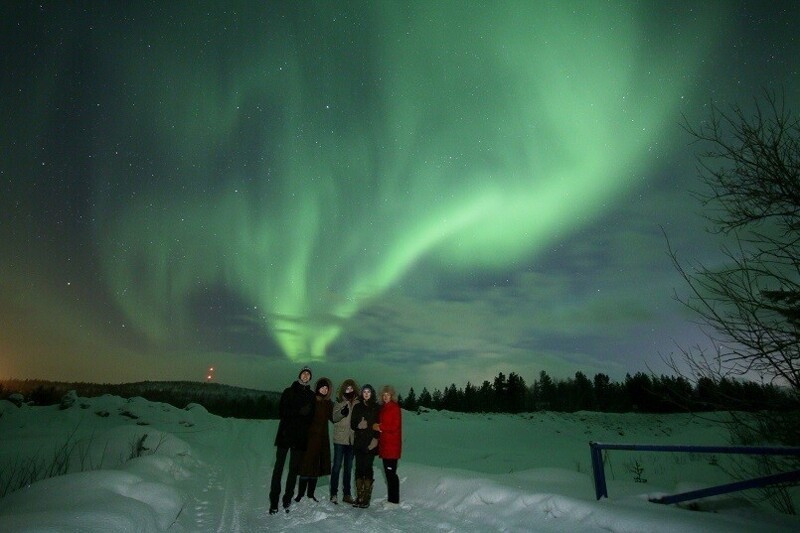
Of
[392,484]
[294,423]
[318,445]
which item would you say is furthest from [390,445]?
[294,423]

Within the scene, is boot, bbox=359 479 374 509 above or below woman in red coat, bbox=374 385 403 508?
below

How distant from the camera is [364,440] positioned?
6.79 meters

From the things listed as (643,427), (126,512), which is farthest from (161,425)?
(643,427)

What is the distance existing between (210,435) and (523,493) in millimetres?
18852

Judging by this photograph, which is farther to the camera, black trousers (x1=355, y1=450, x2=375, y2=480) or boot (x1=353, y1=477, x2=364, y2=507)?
black trousers (x1=355, y1=450, x2=375, y2=480)

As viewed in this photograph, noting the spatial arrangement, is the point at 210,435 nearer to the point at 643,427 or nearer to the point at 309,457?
the point at 309,457

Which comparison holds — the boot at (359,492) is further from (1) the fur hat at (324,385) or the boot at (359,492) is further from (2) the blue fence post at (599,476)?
(2) the blue fence post at (599,476)

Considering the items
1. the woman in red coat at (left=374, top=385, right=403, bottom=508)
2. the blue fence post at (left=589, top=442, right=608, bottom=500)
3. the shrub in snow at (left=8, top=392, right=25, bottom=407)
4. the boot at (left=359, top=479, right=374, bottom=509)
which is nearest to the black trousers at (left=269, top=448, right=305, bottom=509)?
the boot at (left=359, top=479, right=374, bottom=509)

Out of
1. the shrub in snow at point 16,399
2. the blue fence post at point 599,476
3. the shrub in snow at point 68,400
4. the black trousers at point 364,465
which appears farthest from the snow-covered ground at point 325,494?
the shrub in snow at point 16,399

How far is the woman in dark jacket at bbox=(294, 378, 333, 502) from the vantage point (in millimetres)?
6812

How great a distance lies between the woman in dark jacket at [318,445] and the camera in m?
6.81

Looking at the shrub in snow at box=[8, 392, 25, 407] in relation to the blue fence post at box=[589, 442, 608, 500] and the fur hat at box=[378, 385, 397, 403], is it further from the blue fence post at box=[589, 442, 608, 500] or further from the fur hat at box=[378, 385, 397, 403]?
the blue fence post at box=[589, 442, 608, 500]

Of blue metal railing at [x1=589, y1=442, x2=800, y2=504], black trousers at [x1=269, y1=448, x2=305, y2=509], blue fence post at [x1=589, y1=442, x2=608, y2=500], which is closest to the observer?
blue metal railing at [x1=589, y1=442, x2=800, y2=504]

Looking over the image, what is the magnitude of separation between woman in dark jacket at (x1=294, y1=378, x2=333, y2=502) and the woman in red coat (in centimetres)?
89
